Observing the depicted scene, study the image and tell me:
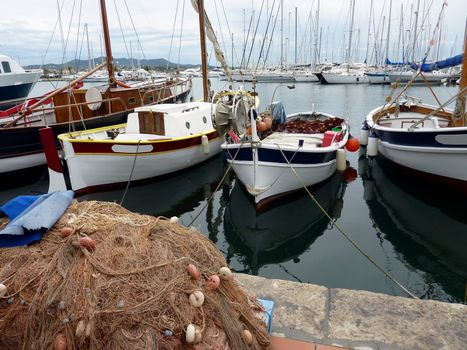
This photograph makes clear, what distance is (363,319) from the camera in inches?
121

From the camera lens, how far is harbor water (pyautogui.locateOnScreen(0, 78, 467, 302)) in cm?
627

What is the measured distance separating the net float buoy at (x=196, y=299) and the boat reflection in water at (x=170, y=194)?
7.09 metres

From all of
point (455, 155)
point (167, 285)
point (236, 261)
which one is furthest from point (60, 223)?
point (455, 155)

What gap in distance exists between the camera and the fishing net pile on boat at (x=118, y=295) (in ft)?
6.37

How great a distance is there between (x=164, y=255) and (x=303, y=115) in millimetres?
13020

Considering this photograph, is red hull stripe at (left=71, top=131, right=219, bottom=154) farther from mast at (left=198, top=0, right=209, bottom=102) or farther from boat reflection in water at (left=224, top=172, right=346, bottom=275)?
mast at (left=198, top=0, right=209, bottom=102)

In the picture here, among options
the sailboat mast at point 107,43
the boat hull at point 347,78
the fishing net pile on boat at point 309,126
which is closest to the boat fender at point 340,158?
the fishing net pile on boat at point 309,126

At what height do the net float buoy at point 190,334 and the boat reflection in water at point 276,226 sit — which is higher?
the net float buoy at point 190,334

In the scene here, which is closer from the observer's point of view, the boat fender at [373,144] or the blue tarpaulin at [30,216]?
the blue tarpaulin at [30,216]

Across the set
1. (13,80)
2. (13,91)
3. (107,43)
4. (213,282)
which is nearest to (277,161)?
(213,282)

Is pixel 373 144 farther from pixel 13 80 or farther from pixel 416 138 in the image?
pixel 13 80

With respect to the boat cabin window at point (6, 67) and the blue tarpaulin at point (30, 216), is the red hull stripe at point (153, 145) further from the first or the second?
the boat cabin window at point (6, 67)

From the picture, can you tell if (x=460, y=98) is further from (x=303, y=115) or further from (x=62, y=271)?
(x=62, y=271)

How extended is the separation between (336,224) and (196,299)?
6.80 m
